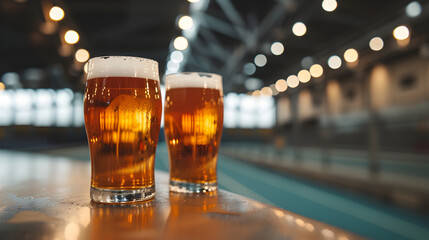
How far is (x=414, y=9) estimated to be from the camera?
26.8 ft

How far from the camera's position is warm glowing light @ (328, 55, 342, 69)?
13.5 m

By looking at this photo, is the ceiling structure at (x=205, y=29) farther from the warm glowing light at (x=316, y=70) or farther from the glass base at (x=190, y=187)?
the glass base at (x=190, y=187)

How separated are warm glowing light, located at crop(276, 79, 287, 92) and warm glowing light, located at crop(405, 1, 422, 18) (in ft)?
33.0

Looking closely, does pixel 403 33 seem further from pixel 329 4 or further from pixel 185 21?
pixel 185 21

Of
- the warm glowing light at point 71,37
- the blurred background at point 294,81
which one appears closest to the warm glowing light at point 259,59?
the blurred background at point 294,81

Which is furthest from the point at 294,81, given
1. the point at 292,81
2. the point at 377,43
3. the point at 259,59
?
the point at 377,43

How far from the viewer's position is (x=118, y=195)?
60cm

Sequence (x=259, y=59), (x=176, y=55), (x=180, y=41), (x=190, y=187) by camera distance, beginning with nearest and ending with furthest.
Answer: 1. (x=190, y=187)
2. (x=180, y=41)
3. (x=176, y=55)
4. (x=259, y=59)

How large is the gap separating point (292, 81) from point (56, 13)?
1401 cm

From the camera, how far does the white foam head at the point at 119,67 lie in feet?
2.18

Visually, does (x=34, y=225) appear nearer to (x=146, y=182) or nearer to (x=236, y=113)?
(x=146, y=182)

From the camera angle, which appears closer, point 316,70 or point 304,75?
point 316,70

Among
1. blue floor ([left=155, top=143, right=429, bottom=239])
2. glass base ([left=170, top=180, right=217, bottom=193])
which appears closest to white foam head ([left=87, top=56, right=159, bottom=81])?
glass base ([left=170, top=180, right=217, bottom=193])

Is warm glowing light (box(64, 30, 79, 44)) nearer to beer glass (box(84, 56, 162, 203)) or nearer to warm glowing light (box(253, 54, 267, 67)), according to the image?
beer glass (box(84, 56, 162, 203))
